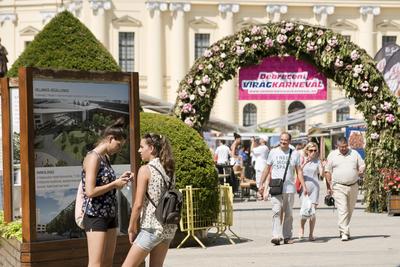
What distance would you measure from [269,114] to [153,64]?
833 cm

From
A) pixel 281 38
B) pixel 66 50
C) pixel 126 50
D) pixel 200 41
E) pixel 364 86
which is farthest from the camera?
pixel 200 41

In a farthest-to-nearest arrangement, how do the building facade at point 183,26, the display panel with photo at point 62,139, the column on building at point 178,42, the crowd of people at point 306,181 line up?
the column on building at point 178,42 < the building facade at point 183,26 < the crowd of people at point 306,181 < the display panel with photo at point 62,139

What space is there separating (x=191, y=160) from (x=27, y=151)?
15.9ft

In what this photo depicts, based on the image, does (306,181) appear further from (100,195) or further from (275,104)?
(275,104)

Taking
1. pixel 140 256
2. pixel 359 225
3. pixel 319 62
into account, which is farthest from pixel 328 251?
pixel 319 62

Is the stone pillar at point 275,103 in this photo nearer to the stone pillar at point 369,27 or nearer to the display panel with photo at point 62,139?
the stone pillar at point 369,27

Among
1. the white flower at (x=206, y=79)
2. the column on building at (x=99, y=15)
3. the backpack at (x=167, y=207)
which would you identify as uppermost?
the column on building at (x=99, y=15)

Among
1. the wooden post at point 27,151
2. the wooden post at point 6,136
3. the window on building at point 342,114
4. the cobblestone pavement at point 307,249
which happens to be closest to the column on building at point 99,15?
the window on building at point 342,114

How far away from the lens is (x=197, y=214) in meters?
12.4

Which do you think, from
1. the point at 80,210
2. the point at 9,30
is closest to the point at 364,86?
the point at 80,210

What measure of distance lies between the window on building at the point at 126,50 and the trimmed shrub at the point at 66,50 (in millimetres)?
46670

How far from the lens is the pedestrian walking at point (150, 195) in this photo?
7.35 m

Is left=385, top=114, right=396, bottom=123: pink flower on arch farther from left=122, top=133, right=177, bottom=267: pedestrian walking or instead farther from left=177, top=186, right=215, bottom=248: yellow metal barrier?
left=122, top=133, right=177, bottom=267: pedestrian walking

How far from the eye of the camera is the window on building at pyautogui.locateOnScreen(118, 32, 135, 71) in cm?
6072
